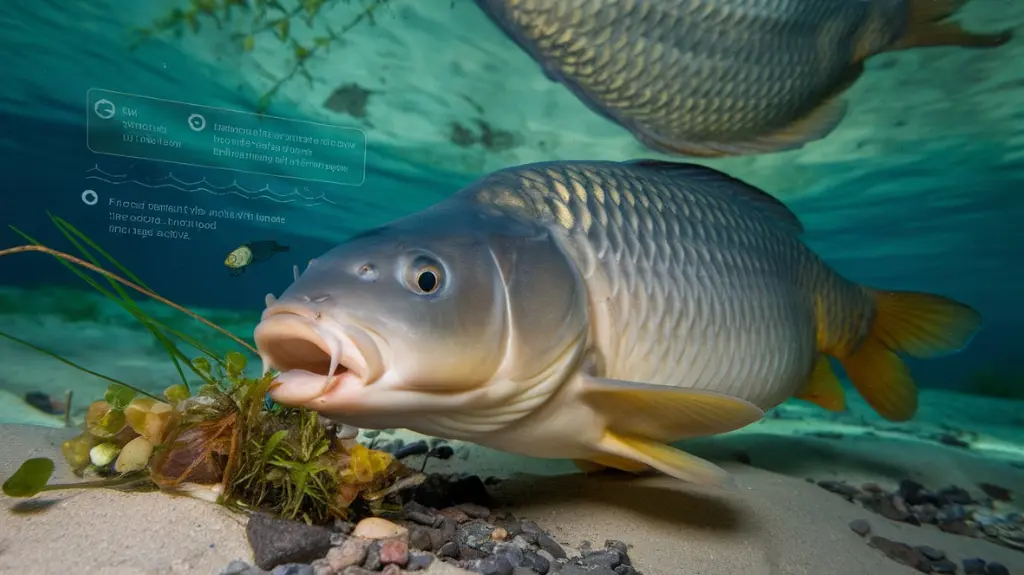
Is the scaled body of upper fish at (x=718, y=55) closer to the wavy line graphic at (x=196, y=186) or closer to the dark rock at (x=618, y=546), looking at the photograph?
the wavy line graphic at (x=196, y=186)

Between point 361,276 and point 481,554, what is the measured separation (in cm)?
116

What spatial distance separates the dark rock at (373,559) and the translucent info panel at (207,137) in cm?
424

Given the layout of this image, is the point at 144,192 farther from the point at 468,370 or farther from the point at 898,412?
the point at 898,412

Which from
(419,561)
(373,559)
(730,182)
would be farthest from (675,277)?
(373,559)

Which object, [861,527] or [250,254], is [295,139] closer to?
[250,254]

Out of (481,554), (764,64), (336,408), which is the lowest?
(481,554)

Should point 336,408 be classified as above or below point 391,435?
above

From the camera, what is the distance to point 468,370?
6.28 feet

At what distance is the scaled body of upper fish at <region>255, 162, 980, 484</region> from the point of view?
1.77 metres

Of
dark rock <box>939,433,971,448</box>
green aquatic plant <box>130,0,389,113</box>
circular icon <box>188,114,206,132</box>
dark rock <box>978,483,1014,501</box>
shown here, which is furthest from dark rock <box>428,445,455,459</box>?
dark rock <box>939,433,971,448</box>

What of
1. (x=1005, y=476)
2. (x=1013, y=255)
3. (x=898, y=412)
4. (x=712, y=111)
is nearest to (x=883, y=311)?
(x=898, y=412)

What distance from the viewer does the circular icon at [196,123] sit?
5137mm

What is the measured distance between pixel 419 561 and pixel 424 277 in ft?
3.20

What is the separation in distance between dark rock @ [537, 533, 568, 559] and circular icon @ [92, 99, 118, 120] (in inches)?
201
